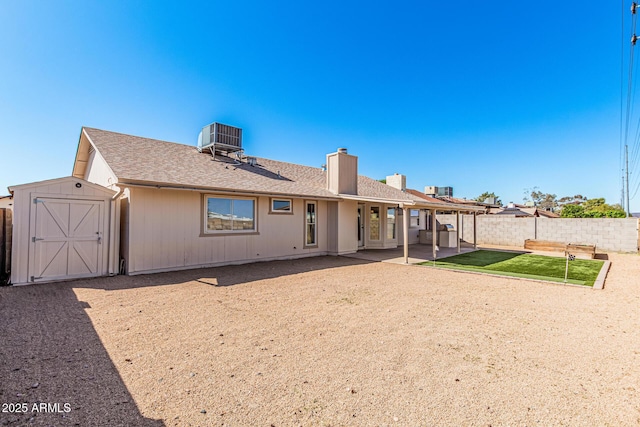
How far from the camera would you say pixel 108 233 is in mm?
7824

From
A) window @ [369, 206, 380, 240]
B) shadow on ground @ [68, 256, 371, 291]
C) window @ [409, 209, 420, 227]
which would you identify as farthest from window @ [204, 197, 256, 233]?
window @ [409, 209, 420, 227]

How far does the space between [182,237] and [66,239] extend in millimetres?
2648

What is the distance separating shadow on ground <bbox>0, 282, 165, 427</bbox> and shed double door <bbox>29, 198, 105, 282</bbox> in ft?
7.64

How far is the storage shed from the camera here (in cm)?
666

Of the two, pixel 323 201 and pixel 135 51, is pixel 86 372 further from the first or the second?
pixel 135 51

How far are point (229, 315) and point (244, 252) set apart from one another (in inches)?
210

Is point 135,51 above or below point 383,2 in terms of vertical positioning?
below

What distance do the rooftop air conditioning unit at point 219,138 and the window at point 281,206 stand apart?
3.28 metres

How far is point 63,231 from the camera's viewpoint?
283 inches

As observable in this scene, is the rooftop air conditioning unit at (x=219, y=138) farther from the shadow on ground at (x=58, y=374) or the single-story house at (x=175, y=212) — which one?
the shadow on ground at (x=58, y=374)

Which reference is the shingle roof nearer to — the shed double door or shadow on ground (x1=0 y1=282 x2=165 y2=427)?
the shed double door

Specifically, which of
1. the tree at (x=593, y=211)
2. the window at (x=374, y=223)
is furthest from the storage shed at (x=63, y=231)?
the tree at (x=593, y=211)

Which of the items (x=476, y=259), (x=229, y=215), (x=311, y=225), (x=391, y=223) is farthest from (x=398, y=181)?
(x=229, y=215)

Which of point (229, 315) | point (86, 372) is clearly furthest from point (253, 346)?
point (86, 372)
